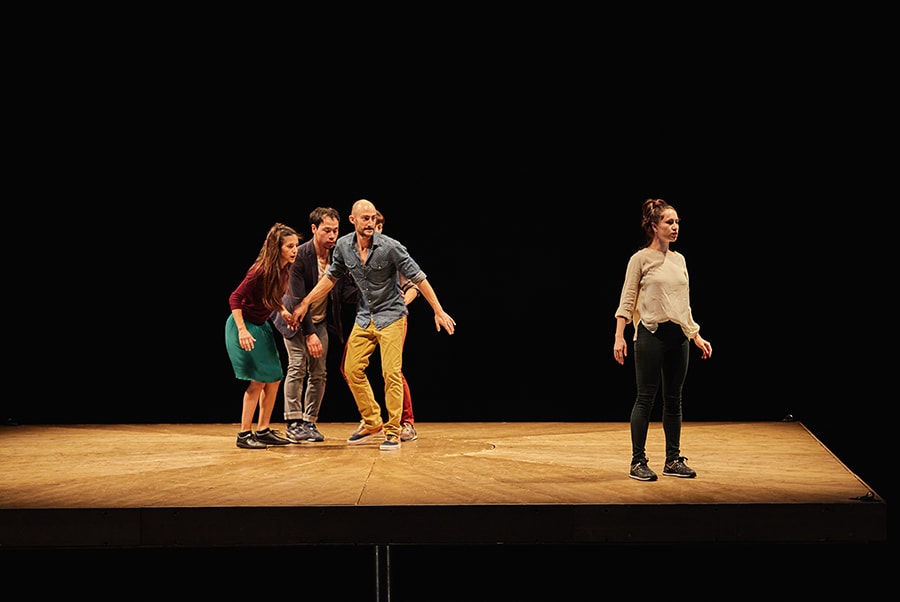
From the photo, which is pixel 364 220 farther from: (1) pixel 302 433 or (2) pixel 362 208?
(1) pixel 302 433

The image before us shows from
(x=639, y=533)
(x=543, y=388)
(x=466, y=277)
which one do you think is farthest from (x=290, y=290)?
(x=639, y=533)

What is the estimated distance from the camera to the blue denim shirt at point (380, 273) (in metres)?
5.74

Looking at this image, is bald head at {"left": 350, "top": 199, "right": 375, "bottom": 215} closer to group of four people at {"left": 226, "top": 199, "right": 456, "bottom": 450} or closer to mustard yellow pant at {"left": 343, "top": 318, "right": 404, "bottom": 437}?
group of four people at {"left": 226, "top": 199, "right": 456, "bottom": 450}

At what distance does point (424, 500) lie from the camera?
4391 mm

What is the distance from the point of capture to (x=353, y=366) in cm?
584

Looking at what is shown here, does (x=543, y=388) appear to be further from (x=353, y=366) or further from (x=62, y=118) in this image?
(x=62, y=118)

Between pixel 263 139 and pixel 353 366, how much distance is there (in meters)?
2.08

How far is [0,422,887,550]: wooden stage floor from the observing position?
4.27 meters

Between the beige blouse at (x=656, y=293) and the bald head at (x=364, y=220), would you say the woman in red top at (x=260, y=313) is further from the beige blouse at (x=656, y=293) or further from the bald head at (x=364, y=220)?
the beige blouse at (x=656, y=293)

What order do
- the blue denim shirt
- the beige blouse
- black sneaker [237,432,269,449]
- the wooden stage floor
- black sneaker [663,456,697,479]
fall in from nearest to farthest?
the wooden stage floor → the beige blouse → black sneaker [663,456,697,479] → the blue denim shirt → black sneaker [237,432,269,449]

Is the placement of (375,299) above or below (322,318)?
above

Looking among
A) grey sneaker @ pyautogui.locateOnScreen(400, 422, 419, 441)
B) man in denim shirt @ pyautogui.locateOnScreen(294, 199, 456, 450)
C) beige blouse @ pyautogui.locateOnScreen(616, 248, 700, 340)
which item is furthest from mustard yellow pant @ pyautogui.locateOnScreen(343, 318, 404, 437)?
beige blouse @ pyautogui.locateOnScreen(616, 248, 700, 340)

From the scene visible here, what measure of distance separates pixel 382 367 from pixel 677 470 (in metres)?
1.74

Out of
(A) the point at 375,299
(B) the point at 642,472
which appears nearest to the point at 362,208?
(A) the point at 375,299
